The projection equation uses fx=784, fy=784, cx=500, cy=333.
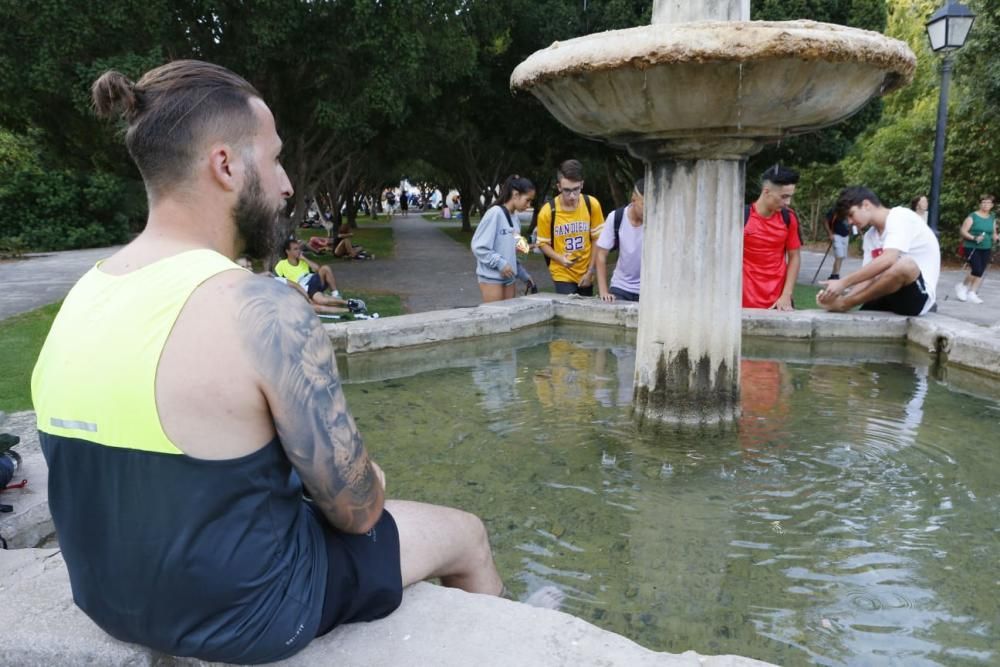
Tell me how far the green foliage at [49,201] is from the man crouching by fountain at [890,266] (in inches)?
920

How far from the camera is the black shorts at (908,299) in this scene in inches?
272

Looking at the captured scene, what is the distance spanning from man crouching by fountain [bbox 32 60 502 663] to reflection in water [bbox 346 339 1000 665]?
4.60 ft

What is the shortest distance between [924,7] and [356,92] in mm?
24217

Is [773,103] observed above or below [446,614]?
above

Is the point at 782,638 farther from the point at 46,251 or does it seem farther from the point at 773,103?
the point at 46,251

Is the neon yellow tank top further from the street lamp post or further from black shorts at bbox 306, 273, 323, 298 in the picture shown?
the street lamp post

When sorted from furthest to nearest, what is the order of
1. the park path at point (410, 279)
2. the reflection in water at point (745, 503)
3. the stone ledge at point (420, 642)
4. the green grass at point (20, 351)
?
the park path at point (410, 279)
the green grass at point (20, 351)
the reflection in water at point (745, 503)
the stone ledge at point (420, 642)

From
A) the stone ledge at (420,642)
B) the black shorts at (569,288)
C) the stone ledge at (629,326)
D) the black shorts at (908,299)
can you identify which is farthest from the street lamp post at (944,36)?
the stone ledge at (420,642)

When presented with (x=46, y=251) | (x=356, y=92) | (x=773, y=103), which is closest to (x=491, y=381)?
(x=773, y=103)

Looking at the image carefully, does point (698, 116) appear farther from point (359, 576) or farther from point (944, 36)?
point (944, 36)

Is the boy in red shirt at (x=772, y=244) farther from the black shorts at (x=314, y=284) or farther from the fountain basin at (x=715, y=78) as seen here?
the black shorts at (x=314, y=284)

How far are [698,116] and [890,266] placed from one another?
12.4 ft

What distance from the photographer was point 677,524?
3.53 m

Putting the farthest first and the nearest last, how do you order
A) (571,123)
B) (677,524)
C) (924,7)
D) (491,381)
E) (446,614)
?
(924,7) → (491,381) → (571,123) → (677,524) → (446,614)
